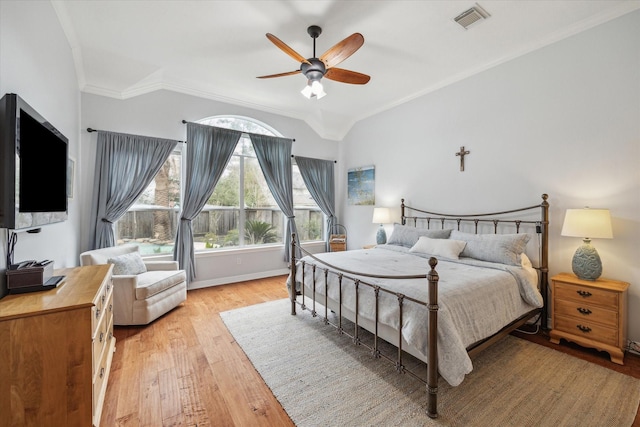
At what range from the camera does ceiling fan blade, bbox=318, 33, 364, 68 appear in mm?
2213

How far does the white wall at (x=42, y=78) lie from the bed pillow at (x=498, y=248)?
12.6ft

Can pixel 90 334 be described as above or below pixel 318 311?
above

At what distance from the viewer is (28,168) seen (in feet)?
5.40

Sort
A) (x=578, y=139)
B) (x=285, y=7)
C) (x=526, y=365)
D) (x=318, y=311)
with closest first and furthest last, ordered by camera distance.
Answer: (x=526, y=365) < (x=285, y=7) < (x=578, y=139) < (x=318, y=311)

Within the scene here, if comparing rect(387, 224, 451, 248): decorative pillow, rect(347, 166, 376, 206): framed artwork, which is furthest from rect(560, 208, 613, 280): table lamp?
rect(347, 166, 376, 206): framed artwork

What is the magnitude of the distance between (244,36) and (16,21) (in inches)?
70.3

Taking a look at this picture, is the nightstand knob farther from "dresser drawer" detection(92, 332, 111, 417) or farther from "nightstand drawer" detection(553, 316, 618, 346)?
"dresser drawer" detection(92, 332, 111, 417)

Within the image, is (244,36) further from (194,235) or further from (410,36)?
(194,235)

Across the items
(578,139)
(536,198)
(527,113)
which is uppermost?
(527,113)

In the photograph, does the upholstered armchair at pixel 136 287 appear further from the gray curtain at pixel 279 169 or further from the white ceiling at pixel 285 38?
the white ceiling at pixel 285 38

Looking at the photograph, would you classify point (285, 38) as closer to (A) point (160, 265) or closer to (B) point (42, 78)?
(B) point (42, 78)

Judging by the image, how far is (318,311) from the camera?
11.0 feet

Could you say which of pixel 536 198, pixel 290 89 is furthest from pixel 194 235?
pixel 536 198

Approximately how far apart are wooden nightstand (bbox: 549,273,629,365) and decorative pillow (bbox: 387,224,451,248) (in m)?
1.23
